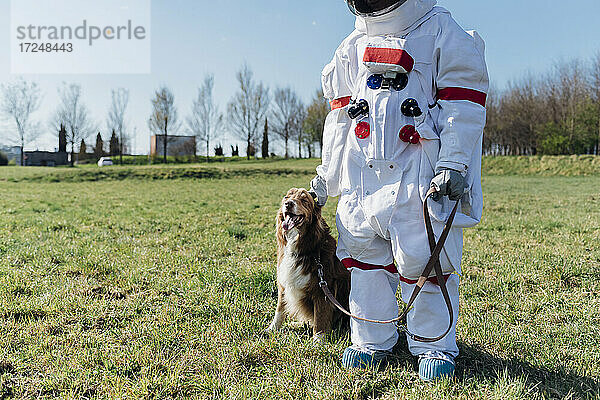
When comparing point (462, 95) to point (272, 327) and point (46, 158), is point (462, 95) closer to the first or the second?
point (272, 327)

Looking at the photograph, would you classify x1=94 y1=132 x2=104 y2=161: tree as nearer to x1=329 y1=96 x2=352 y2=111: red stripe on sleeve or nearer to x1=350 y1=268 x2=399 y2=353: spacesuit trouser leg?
x1=329 y1=96 x2=352 y2=111: red stripe on sleeve

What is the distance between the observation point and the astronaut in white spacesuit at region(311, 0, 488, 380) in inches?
110

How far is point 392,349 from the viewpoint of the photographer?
340 cm

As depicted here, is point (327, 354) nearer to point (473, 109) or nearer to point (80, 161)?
point (473, 109)

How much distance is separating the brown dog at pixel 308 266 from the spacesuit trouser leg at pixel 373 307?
380mm

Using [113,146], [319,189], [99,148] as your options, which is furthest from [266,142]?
[319,189]

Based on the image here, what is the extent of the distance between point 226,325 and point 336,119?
188 centimetres

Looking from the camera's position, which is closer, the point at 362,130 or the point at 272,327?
the point at 362,130

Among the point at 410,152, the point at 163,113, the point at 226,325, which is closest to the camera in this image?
the point at 410,152

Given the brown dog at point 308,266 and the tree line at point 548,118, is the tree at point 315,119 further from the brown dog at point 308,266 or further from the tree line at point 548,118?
the brown dog at point 308,266

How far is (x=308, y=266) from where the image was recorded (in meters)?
3.59

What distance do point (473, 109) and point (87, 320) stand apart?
346cm

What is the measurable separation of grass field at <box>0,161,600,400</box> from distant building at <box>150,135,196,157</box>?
45.5m

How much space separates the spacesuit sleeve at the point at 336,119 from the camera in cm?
325
